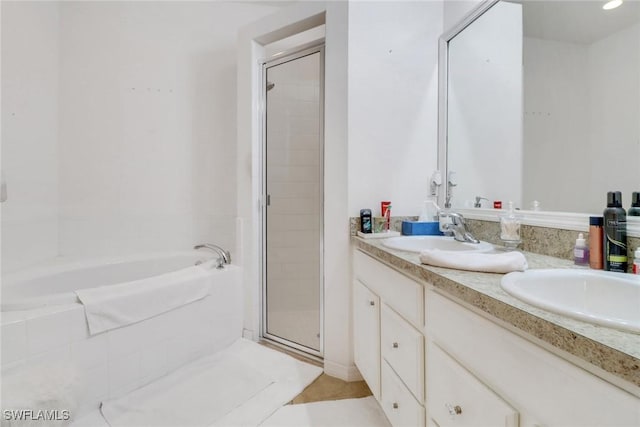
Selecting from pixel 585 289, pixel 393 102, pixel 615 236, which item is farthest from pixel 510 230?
pixel 393 102

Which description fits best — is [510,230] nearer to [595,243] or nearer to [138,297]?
[595,243]

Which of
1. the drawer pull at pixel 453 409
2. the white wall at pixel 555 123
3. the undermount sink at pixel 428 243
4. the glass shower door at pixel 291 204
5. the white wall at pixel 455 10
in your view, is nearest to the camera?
the drawer pull at pixel 453 409

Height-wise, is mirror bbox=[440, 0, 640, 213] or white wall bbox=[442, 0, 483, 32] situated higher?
white wall bbox=[442, 0, 483, 32]

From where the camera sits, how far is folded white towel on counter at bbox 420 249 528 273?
0.88 meters

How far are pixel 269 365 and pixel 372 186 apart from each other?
124 centimetres

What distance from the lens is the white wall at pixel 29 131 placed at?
6.43 ft

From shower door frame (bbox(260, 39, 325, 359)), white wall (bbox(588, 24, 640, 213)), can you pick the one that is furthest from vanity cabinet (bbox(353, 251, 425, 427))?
white wall (bbox(588, 24, 640, 213))

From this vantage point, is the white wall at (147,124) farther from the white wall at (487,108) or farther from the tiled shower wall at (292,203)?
the white wall at (487,108)

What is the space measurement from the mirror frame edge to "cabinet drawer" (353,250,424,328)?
600 mm

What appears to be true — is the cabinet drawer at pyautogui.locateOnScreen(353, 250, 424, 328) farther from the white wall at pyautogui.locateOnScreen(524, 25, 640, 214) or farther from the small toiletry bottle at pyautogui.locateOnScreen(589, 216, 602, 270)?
the white wall at pyautogui.locateOnScreen(524, 25, 640, 214)

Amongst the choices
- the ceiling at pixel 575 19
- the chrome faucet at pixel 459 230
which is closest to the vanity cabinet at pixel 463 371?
the chrome faucet at pixel 459 230

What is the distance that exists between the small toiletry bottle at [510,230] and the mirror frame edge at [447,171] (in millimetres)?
60

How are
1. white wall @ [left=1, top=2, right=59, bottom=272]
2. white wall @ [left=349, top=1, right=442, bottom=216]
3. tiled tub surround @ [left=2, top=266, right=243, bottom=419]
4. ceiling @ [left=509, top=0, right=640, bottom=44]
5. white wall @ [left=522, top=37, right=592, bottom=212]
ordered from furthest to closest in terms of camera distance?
white wall @ [left=1, top=2, right=59, bottom=272] < white wall @ [left=349, top=1, right=442, bottom=216] < tiled tub surround @ [left=2, top=266, right=243, bottom=419] < white wall @ [left=522, top=37, right=592, bottom=212] < ceiling @ [left=509, top=0, right=640, bottom=44]

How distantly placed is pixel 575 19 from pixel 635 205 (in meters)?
0.73
